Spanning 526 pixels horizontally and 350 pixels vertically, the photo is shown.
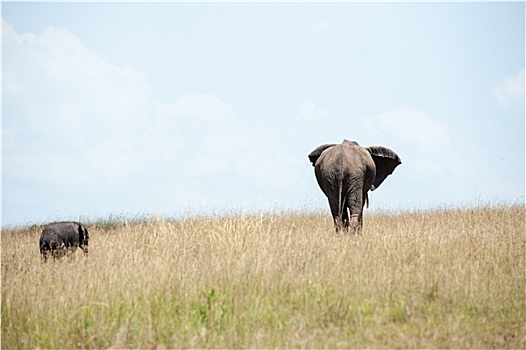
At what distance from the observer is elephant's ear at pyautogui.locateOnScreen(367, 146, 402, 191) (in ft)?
49.6

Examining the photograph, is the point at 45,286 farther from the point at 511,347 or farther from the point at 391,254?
the point at 511,347

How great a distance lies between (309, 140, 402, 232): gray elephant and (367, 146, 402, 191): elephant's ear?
0.74 metres

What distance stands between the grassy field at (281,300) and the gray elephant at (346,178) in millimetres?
3128

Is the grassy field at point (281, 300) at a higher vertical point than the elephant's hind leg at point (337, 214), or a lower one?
lower

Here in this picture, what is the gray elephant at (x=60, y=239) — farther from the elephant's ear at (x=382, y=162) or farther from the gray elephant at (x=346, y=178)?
the elephant's ear at (x=382, y=162)

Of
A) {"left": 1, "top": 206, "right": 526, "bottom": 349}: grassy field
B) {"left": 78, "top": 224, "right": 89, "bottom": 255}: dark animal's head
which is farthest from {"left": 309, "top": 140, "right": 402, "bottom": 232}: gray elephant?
{"left": 78, "top": 224, "right": 89, "bottom": 255}: dark animal's head

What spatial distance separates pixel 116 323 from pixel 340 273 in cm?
309

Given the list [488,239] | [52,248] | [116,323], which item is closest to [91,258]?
[52,248]

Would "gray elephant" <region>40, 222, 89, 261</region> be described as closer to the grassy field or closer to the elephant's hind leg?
the grassy field

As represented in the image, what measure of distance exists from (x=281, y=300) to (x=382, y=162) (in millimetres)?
8513

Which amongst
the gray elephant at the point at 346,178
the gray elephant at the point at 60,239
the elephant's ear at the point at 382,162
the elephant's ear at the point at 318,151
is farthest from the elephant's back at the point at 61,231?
the elephant's ear at the point at 382,162

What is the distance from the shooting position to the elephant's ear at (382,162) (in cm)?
1511

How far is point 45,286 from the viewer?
8891 millimetres

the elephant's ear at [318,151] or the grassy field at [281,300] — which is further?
the elephant's ear at [318,151]
